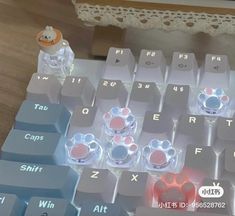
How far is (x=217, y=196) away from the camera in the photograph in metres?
0.55

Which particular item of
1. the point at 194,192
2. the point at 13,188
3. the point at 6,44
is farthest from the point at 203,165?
the point at 6,44

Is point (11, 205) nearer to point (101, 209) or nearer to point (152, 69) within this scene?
point (101, 209)

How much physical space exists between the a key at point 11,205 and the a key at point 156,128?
13cm

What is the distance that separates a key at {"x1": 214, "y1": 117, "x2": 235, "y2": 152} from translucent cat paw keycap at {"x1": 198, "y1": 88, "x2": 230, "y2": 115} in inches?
0.9

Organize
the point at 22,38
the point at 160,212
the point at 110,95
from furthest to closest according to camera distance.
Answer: the point at 22,38 < the point at 110,95 < the point at 160,212

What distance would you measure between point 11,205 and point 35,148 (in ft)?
0.22

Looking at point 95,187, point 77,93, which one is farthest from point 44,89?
point 95,187

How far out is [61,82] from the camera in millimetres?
693

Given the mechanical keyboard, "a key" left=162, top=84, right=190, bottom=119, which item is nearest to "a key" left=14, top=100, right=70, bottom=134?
the mechanical keyboard

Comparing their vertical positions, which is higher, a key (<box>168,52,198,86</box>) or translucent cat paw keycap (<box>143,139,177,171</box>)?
a key (<box>168,52,198,86</box>)

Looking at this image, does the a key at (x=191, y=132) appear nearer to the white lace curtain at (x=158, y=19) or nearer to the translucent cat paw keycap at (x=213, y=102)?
the translucent cat paw keycap at (x=213, y=102)

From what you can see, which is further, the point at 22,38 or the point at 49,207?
the point at 22,38

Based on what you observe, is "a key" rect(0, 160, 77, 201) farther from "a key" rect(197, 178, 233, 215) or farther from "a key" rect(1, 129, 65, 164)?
"a key" rect(197, 178, 233, 215)

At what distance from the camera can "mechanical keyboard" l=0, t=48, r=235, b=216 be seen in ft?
1.84
